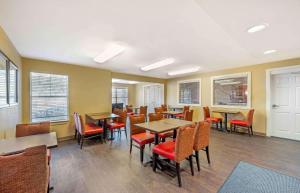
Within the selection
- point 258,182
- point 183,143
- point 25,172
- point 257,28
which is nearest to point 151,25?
point 257,28

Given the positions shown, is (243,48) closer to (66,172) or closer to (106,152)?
(106,152)

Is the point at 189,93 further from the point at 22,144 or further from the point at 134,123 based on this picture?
the point at 22,144

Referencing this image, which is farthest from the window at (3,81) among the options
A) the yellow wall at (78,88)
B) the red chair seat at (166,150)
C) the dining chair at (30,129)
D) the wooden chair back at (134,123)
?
the red chair seat at (166,150)

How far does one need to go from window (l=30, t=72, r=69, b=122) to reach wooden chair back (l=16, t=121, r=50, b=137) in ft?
7.21

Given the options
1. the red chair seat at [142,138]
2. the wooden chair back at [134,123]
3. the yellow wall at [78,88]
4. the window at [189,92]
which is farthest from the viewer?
the window at [189,92]

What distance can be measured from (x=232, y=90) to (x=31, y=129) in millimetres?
6034

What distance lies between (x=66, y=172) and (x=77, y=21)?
8.29 feet

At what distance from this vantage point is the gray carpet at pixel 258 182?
2018 millimetres

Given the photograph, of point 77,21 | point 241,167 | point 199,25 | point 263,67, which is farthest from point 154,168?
point 263,67

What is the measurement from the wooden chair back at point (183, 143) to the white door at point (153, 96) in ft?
19.9

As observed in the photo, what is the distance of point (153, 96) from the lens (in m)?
9.45

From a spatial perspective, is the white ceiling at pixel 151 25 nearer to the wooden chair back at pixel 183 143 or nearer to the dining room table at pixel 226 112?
the wooden chair back at pixel 183 143

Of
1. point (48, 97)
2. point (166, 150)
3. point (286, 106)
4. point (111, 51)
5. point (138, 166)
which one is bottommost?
point (138, 166)

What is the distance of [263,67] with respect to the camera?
464cm
